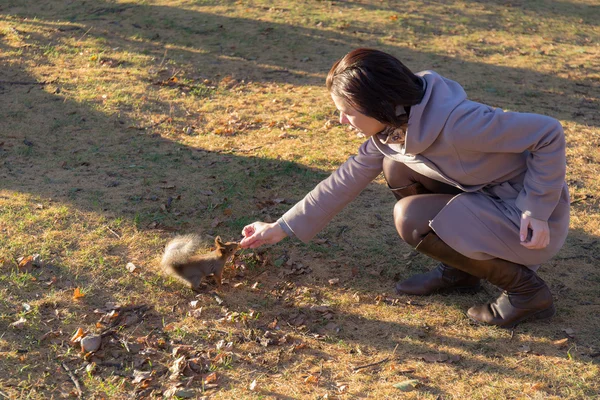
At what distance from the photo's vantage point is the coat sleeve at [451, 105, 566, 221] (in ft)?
10.5

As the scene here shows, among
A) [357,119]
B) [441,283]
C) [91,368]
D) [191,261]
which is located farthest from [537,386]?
[91,368]

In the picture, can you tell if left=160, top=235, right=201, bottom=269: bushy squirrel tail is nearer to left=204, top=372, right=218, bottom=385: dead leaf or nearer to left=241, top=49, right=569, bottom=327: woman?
left=241, top=49, right=569, bottom=327: woman

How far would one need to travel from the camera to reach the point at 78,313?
3920 millimetres

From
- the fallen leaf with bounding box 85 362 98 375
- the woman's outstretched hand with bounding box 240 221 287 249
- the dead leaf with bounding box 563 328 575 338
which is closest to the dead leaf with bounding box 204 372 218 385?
the fallen leaf with bounding box 85 362 98 375

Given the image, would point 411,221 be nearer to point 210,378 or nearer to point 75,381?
point 210,378

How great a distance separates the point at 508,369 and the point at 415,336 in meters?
0.57

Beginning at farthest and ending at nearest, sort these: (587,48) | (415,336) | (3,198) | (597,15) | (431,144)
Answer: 1. (597,15)
2. (587,48)
3. (3,198)
4. (415,336)
5. (431,144)

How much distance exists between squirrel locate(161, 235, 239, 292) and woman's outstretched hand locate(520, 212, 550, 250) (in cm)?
188

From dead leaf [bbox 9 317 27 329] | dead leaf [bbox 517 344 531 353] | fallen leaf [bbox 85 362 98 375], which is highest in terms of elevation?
dead leaf [bbox 517 344 531 353]

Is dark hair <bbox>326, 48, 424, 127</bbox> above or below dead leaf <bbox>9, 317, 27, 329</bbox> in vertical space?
above

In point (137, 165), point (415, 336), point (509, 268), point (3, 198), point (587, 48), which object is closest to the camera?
point (509, 268)

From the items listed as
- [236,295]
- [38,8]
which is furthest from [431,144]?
[38,8]

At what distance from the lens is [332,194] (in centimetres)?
380

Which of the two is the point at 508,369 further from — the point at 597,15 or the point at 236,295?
the point at 597,15
